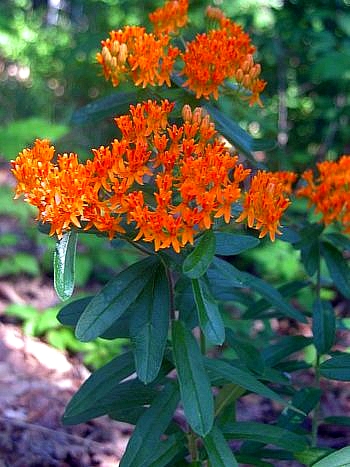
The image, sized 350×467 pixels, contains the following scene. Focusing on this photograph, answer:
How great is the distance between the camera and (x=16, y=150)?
4.76 m

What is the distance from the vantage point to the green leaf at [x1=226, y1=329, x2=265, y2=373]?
6.43 ft

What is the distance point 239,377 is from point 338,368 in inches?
9.3

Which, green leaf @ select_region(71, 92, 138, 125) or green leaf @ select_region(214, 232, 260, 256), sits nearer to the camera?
green leaf @ select_region(214, 232, 260, 256)

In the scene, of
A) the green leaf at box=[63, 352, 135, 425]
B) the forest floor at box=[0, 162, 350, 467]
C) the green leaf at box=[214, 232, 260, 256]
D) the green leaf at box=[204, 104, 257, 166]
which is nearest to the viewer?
the green leaf at box=[214, 232, 260, 256]

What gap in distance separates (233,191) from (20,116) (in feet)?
21.2

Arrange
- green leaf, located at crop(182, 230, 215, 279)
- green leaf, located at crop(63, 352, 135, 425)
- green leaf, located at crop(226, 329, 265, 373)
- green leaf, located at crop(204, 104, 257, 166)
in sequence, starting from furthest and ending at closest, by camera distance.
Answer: green leaf, located at crop(204, 104, 257, 166) < green leaf, located at crop(226, 329, 265, 373) < green leaf, located at crop(63, 352, 135, 425) < green leaf, located at crop(182, 230, 215, 279)

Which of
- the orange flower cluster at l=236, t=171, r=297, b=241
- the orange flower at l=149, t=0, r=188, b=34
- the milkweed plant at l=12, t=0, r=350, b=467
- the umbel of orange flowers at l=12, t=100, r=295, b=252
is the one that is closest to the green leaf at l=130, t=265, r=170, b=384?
the milkweed plant at l=12, t=0, r=350, b=467

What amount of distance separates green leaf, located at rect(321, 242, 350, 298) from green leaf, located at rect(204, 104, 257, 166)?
36 cm

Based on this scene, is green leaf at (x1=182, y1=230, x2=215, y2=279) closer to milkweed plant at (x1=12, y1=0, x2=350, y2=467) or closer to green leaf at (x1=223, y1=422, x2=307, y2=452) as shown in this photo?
milkweed plant at (x1=12, y1=0, x2=350, y2=467)

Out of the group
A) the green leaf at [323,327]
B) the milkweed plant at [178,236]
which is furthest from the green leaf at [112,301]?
the green leaf at [323,327]

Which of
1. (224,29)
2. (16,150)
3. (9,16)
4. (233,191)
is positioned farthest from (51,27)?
(233,191)

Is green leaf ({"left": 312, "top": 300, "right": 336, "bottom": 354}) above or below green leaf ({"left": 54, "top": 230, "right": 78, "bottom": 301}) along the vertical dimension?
above

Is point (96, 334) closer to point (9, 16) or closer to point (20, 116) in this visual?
point (20, 116)

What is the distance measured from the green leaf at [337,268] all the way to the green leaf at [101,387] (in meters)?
0.67
